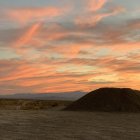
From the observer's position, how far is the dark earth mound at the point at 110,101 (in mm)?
46062

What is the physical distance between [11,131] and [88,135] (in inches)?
199

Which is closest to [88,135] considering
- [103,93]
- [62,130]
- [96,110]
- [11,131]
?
[62,130]

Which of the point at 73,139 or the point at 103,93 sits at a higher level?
the point at 103,93

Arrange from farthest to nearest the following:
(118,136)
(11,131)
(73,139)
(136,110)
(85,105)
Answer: (85,105) < (136,110) < (11,131) < (118,136) < (73,139)

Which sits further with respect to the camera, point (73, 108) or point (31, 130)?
point (73, 108)

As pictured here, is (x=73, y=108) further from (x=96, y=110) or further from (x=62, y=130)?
(x=62, y=130)

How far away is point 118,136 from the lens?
69.8 feet

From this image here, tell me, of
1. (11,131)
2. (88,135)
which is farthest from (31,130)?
(88,135)

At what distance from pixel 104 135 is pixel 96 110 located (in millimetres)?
24270

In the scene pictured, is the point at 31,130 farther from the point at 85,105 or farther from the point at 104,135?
the point at 85,105

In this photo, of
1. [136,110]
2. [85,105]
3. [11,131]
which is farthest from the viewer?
[85,105]

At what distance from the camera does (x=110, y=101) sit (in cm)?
4816

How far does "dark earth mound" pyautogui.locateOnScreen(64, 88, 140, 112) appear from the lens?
151 ft

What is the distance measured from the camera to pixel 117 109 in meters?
45.4
